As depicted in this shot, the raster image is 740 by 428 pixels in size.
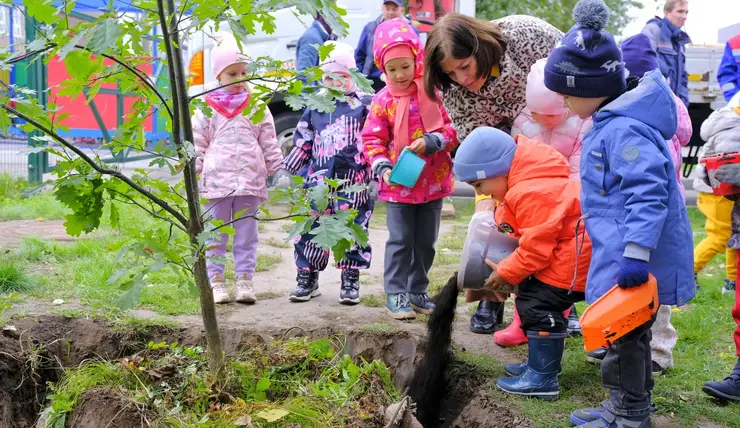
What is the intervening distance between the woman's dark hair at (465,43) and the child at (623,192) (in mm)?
723

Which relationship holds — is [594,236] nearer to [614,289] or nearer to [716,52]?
[614,289]

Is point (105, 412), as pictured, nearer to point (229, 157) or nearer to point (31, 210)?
point (229, 157)

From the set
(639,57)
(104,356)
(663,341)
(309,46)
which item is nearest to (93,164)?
(104,356)

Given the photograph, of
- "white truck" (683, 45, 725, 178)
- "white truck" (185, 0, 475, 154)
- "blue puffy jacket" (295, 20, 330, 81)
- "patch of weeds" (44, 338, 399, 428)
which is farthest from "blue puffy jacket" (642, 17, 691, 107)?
"patch of weeds" (44, 338, 399, 428)

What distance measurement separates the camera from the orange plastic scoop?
2723 millimetres

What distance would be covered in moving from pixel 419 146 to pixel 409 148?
0.05 m

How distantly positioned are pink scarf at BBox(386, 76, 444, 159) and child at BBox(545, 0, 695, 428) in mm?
1336

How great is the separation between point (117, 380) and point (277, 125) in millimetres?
5634

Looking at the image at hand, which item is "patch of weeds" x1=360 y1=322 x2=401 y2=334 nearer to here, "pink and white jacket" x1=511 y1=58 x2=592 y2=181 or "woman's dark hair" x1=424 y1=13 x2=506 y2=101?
"pink and white jacket" x1=511 y1=58 x2=592 y2=181

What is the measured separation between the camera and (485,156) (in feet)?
11.2

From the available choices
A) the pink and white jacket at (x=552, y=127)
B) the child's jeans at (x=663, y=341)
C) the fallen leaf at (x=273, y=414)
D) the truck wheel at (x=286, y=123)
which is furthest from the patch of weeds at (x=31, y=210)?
the child's jeans at (x=663, y=341)

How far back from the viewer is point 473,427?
3.22 metres

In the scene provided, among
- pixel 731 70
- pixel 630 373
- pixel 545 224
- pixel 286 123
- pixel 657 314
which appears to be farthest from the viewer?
pixel 286 123

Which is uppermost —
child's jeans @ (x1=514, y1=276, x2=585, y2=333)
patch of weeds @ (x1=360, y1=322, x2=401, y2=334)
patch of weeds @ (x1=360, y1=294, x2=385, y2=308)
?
child's jeans @ (x1=514, y1=276, x2=585, y2=333)
